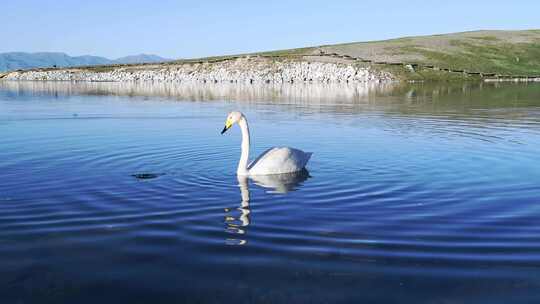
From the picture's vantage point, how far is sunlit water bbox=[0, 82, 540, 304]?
9.29 metres

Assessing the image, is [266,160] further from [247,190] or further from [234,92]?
[234,92]

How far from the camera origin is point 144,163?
21672 mm

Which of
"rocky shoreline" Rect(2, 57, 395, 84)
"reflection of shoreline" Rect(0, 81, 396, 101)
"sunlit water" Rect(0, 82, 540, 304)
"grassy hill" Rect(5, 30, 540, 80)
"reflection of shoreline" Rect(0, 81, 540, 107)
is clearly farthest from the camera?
"grassy hill" Rect(5, 30, 540, 80)

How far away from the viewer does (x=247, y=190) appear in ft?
55.6

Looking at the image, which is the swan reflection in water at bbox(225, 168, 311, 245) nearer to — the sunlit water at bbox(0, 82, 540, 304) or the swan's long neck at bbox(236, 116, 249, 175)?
the sunlit water at bbox(0, 82, 540, 304)

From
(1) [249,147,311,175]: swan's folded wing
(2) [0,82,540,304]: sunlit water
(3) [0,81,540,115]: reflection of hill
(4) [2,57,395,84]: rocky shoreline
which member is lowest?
(2) [0,82,540,304]: sunlit water

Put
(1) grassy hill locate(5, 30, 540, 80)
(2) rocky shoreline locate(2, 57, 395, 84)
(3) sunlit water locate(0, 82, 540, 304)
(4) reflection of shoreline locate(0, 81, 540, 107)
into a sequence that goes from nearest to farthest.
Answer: (3) sunlit water locate(0, 82, 540, 304), (4) reflection of shoreline locate(0, 81, 540, 107), (2) rocky shoreline locate(2, 57, 395, 84), (1) grassy hill locate(5, 30, 540, 80)

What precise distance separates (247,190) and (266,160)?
224 cm

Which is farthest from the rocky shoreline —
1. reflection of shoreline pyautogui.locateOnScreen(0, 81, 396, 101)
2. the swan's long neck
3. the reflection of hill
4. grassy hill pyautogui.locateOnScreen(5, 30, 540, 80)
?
the swan's long neck

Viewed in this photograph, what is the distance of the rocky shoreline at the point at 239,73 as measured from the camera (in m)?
160

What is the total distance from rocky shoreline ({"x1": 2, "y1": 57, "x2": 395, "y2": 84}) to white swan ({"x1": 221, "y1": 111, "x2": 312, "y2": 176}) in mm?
136159

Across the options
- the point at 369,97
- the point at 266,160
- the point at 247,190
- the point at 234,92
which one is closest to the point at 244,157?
the point at 266,160

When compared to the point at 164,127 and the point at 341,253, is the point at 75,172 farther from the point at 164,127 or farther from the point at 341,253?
the point at 164,127

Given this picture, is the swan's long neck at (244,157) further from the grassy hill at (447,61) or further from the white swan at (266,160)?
the grassy hill at (447,61)
